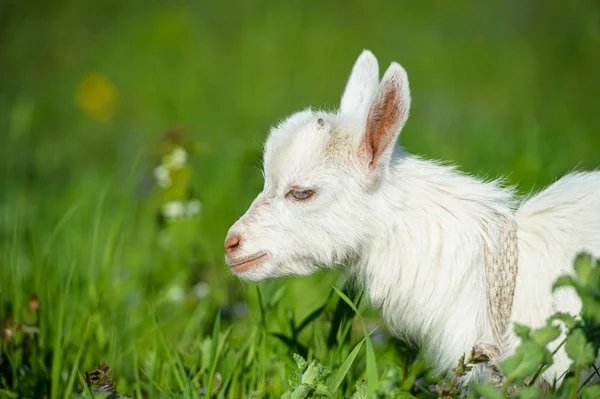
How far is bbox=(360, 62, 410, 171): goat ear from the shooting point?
2490 mm

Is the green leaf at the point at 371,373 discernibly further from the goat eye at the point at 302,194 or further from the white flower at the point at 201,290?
the white flower at the point at 201,290

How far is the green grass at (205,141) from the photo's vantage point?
120 inches

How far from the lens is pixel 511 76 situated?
847 centimetres

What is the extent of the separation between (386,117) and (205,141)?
15.1ft

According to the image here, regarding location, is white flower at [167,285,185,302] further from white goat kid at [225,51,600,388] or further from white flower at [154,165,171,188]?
white goat kid at [225,51,600,388]

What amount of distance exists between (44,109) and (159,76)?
1522mm

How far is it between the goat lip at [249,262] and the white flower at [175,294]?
117cm

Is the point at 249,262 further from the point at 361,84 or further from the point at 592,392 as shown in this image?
the point at 592,392

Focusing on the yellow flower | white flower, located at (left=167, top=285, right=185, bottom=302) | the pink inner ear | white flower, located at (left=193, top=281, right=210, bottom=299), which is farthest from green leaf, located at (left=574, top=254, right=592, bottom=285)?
the yellow flower

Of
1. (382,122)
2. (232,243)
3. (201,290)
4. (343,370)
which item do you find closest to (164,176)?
(201,290)

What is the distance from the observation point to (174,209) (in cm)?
383

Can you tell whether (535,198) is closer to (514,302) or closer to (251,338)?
(514,302)

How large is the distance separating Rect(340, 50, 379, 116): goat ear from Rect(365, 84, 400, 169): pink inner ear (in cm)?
38

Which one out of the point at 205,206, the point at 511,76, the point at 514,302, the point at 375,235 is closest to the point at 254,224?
the point at 375,235
